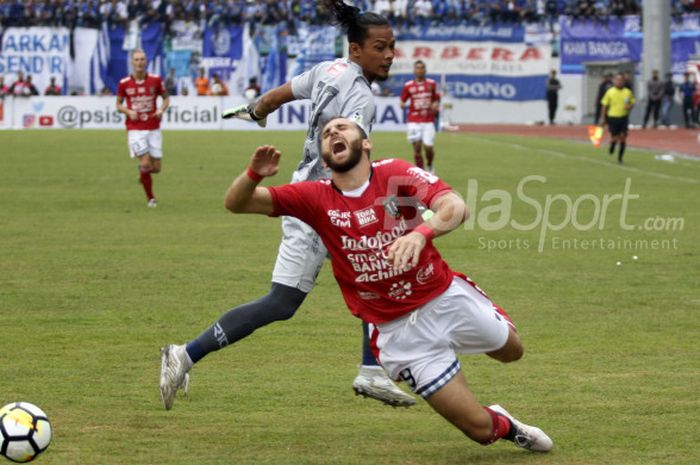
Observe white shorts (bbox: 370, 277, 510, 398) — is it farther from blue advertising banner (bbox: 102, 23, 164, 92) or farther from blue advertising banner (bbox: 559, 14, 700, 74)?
blue advertising banner (bbox: 102, 23, 164, 92)


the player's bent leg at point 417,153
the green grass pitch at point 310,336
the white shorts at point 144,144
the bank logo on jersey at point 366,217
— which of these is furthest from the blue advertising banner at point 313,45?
the bank logo on jersey at point 366,217

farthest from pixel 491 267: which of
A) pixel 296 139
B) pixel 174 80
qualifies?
pixel 174 80

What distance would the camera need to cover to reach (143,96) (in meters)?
20.5

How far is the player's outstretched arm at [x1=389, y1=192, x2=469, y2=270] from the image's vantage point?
19.3 ft

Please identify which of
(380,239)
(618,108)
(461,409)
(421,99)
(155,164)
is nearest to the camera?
(461,409)

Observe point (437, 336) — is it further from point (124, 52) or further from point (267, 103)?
point (124, 52)

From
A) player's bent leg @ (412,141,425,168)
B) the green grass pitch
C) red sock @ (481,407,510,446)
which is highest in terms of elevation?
red sock @ (481,407,510,446)

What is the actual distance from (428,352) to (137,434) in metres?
1.63

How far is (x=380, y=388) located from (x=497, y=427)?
3.77ft

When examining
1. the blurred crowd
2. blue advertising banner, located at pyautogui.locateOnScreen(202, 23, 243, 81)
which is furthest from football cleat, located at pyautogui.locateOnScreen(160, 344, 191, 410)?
blue advertising banner, located at pyautogui.locateOnScreen(202, 23, 243, 81)

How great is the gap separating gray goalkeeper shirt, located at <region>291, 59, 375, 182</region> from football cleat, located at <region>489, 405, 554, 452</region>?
203cm

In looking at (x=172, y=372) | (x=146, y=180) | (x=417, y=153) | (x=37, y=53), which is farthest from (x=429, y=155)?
(x=37, y=53)

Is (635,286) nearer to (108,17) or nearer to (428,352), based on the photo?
(428,352)

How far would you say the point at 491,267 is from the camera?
13695 millimetres
